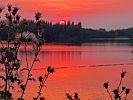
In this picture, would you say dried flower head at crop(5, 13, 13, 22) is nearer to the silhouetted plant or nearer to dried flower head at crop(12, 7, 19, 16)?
dried flower head at crop(12, 7, 19, 16)

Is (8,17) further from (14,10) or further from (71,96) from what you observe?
(71,96)

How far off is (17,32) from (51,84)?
753 inches

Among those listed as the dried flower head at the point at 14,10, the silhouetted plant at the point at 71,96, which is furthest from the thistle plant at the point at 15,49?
the silhouetted plant at the point at 71,96

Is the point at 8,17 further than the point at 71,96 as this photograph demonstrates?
Yes

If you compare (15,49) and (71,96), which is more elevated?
(15,49)

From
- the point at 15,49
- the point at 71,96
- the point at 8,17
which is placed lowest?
the point at 71,96

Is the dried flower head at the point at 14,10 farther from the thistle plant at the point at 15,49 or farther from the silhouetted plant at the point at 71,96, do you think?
the silhouetted plant at the point at 71,96

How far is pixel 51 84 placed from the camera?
23547 mm

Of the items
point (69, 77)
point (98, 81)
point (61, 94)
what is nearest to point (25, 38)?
point (61, 94)

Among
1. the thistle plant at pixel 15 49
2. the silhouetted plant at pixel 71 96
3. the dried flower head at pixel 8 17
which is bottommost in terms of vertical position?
the silhouetted plant at pixel 71 96

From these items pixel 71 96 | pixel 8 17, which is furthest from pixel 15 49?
pixel 71 96

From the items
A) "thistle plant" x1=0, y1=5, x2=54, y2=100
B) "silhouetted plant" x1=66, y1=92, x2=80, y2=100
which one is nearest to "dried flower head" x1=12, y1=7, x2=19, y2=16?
"thistle plant" x1=0, y1=5, x2=54, y2=100

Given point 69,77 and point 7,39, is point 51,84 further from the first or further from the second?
point 7,39

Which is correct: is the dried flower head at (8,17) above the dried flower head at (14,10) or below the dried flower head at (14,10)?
below
